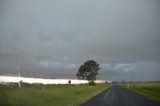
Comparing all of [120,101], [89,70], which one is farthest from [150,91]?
[89,70]

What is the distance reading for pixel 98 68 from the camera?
144 m

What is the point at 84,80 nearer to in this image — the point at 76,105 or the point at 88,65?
the point at 88,65

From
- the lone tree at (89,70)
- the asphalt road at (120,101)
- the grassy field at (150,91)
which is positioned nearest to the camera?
the asphalt road at (120,101)

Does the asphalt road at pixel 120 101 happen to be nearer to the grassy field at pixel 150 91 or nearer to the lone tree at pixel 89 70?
the grassy field at pixel 150 91

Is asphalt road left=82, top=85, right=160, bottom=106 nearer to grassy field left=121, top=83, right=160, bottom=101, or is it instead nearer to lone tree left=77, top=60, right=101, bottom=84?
grassy field left=121, top=83, right=160, bottom=101

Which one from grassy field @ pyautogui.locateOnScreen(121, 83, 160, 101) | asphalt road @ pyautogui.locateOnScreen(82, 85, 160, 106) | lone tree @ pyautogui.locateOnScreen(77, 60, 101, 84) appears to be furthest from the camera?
lone tree @ pyautogui.locateOnScreen(77, 60, 101, 84)

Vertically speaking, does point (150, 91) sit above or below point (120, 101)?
above

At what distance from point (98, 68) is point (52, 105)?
119 metres

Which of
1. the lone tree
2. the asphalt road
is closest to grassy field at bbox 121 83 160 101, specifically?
the asphalt road

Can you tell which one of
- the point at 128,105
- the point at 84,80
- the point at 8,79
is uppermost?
the point at 84,80

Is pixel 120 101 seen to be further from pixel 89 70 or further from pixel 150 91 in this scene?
pixel 89 70

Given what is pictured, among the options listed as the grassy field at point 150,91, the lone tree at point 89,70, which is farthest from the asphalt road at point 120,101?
the lone tree at point 89,70

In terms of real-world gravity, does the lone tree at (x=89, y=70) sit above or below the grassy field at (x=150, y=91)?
above

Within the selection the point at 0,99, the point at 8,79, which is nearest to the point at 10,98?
the point at 0,99
